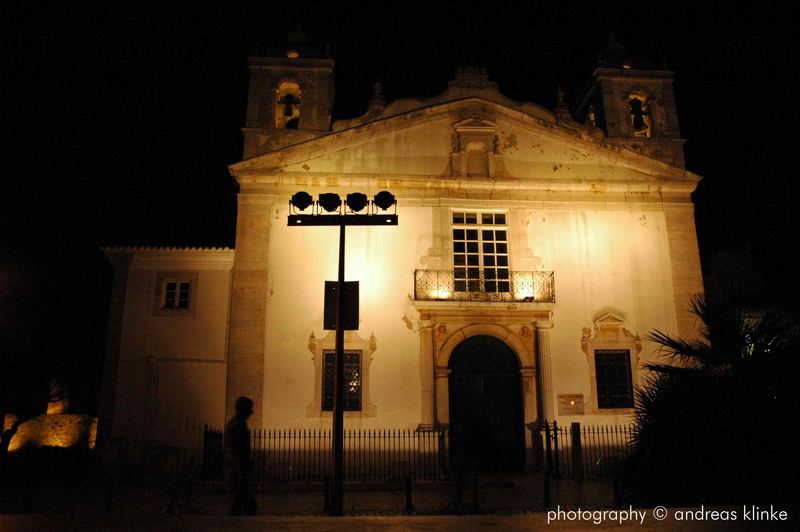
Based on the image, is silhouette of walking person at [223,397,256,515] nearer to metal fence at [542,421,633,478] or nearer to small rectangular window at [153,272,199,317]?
metal fence at [542,421,633,478]

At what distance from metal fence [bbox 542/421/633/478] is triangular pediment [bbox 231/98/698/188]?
6.58 meters

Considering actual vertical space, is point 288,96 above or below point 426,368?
above

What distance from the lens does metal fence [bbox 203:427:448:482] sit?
1309 cm

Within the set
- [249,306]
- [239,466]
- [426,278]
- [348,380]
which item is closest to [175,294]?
[249,306]

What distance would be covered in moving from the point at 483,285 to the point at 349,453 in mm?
5323

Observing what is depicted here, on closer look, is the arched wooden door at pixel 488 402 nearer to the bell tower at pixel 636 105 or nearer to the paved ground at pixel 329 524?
the bell tower at pixel 636 105

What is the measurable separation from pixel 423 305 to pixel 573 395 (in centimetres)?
436

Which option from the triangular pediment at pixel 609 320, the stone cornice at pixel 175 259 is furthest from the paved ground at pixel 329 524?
the stone cornice at pixel 175 259

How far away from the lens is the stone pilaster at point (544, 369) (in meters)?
14.2

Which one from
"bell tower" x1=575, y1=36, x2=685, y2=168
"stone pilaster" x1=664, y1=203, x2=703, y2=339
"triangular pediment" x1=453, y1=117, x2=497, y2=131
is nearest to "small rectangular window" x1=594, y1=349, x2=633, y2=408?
"stone pilaster" x1=664, y1=203, x2=703, y2=339

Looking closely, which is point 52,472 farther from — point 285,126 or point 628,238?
point 628,238

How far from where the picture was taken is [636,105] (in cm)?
1781

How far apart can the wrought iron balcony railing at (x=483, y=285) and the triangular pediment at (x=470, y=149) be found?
2.70 m

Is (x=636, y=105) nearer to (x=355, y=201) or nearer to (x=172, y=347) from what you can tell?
(x=355, y=201)
